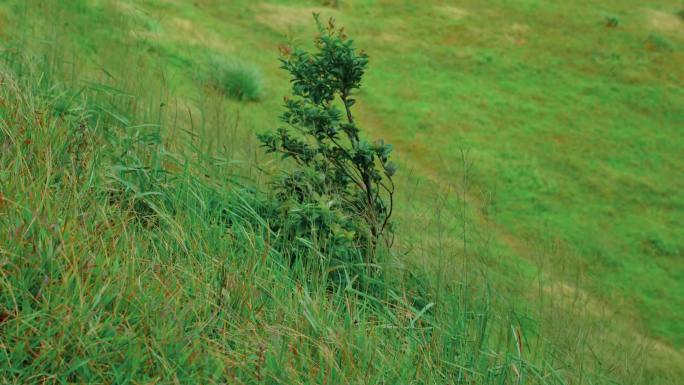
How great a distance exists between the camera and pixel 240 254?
305 centimetres

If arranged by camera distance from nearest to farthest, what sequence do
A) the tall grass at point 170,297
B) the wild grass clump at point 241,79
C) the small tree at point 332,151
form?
1. the tall grass at point 170,297
2. the small tree at point 332,151
3. the wild grass clump at point 241,79

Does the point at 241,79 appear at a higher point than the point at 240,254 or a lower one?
lower

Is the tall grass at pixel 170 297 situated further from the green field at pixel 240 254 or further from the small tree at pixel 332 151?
the small tree at pixel 332 151

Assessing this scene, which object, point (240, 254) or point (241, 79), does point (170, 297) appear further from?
point (241, 79)

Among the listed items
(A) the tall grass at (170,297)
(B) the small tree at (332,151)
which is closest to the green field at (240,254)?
(A) the tall grass at (170,297)

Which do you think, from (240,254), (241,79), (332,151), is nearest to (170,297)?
(240,254)

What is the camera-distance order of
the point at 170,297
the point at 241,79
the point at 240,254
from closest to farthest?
1. the point at 170,297
2. the point at 240,254
3. the point at 241,79

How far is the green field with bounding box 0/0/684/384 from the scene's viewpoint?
7.75 ft

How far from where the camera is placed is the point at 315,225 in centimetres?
343

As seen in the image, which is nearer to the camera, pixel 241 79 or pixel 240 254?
pixel 240 254

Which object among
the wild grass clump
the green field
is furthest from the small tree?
the wild grass clump

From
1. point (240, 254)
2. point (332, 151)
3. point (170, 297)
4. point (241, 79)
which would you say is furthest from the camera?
point (241, 79)

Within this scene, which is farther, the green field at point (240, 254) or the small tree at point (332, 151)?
the small tree at point (332, 151)

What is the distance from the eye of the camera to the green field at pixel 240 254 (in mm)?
2363
